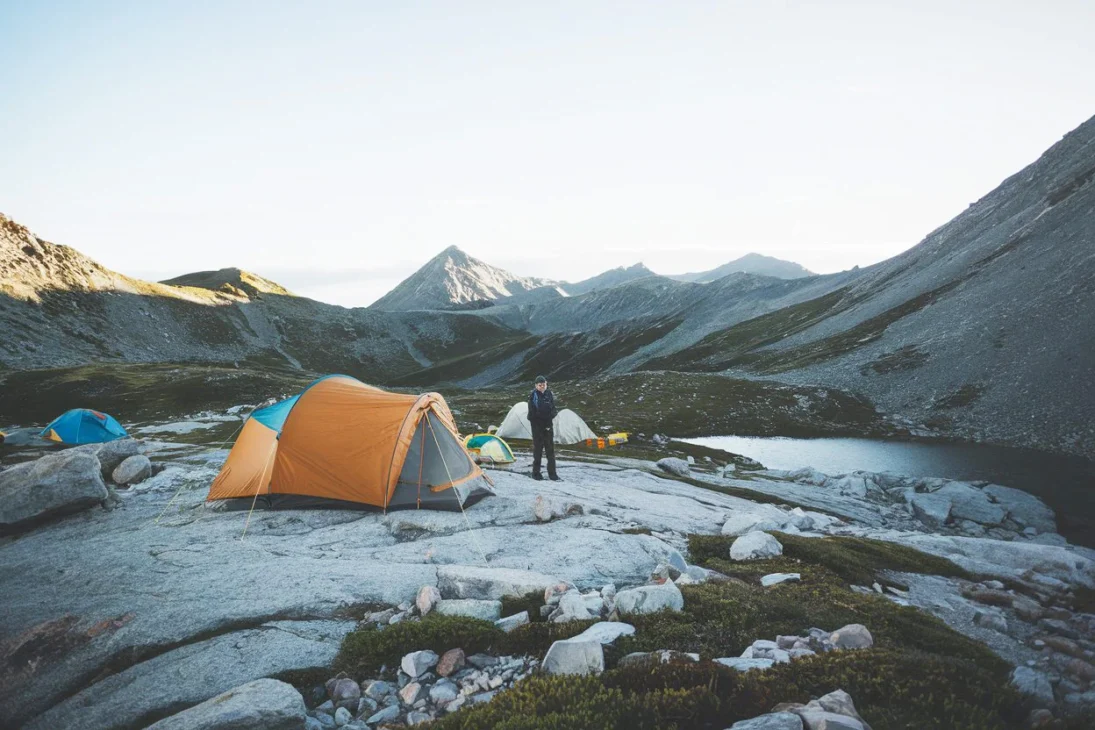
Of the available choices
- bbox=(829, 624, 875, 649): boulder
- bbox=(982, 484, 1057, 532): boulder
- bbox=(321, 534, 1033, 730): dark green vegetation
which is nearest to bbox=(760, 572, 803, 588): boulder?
bbox=(321, 534, 1033, 730): dark green vegetation

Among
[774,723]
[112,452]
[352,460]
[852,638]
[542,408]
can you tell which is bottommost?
[852,638]

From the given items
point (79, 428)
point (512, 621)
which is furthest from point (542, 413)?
point (79, 428)

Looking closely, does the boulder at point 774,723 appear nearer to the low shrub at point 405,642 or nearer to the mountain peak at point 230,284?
the low shrub at point 405,642

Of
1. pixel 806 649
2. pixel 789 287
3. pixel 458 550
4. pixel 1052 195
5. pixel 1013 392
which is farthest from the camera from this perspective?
pixel 789 287

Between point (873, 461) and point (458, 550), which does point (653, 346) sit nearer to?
point (873, 461)

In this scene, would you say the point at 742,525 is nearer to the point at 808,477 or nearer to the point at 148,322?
the point at 808,477

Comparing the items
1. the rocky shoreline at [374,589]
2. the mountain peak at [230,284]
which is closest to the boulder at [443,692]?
the rocky shoreline at [374,589]

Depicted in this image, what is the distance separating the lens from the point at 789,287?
18638 centimetres

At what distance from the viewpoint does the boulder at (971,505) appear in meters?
29.4

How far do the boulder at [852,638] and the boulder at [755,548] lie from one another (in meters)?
5.43

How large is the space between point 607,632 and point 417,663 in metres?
3.00

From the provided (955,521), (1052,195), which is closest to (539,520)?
(955,521)

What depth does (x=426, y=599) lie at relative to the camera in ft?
31.7

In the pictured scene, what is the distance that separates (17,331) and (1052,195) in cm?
19723
